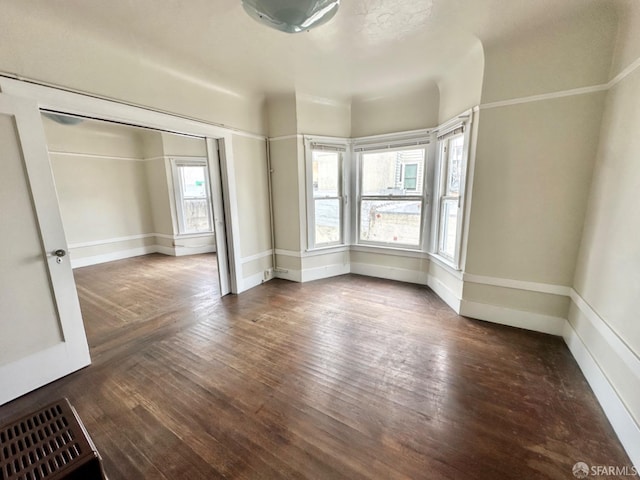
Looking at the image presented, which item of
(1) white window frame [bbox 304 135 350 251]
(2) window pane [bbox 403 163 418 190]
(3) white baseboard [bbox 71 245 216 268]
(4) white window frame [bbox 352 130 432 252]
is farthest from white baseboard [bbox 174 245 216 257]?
(2) window pane [bbox 403 163 418 190]

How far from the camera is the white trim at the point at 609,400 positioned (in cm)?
138

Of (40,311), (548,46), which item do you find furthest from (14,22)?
(548,46)

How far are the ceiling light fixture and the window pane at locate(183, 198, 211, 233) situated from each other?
16.5ft

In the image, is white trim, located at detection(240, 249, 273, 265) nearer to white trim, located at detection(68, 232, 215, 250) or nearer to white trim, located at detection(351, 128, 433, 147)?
white trim, located at detection(68, 232, 215, 250)

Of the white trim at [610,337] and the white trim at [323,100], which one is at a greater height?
the white trim at [323,100]

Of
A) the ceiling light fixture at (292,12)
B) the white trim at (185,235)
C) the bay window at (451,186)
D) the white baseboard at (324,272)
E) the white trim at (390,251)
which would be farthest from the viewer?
the white trim at (185,235)

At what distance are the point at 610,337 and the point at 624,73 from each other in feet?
5.99

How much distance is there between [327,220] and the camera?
4.13m

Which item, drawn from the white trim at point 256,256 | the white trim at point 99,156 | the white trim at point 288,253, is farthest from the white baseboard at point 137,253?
the white trim at point 288,253

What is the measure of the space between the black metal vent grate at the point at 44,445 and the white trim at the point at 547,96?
3526 mm

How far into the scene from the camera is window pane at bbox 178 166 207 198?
19.3ft

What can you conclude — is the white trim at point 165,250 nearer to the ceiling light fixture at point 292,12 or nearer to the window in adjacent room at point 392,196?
the window in adjacent room at point 392,196

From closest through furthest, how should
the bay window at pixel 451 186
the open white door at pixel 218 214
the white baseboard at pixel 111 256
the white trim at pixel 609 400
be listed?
the white trim at pixel 609 400, the bay window at pixel 451 186, the open white door at pixel 218 214, the white baseboard at pixel 111 256

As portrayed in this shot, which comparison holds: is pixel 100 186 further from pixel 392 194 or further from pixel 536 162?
pixel 536 162
